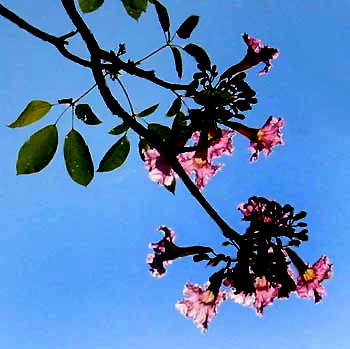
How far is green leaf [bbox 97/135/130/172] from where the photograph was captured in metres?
3.05

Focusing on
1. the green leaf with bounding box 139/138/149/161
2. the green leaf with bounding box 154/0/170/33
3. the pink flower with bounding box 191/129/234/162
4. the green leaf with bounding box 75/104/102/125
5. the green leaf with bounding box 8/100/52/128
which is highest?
the green leaf with bounding box 154/0/170/33

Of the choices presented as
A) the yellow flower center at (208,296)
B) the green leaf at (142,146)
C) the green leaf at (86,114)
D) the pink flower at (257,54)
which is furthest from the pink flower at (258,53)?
the yellow flower center at (208,296)

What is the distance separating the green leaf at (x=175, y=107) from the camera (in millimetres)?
3076

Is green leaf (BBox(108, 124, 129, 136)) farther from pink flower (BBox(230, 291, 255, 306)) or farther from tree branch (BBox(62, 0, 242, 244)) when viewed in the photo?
pink flower (BBox(230, 291, 255, 306))

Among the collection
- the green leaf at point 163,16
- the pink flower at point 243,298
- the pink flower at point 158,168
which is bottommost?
the pink flower at point 243,298

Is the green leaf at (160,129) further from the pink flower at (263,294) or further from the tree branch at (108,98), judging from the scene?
the pink flower at (263,294)

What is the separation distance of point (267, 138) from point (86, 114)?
0.82 meters

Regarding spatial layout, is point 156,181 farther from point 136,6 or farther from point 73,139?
point 136,6

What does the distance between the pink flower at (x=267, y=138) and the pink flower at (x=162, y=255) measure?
555 millimetres

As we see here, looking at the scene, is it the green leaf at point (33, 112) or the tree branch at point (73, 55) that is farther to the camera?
the green leaf at point (33, 112)

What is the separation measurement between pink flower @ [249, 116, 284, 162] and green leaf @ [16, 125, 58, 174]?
2.95ft

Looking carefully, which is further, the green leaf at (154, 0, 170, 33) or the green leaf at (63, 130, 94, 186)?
the green leaf at (154, 0, 170, 33)

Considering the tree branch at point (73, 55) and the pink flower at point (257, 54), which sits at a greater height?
the pink flower at point (257, 54)

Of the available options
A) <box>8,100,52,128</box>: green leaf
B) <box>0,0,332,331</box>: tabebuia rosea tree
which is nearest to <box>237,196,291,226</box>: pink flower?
<box>0,0,332,331</box>: tabebuia rosea tree
